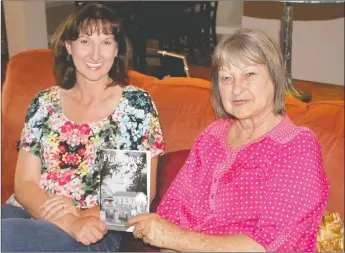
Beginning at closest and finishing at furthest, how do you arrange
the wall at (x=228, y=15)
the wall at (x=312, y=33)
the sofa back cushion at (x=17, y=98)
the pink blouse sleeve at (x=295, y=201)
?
the pink blouse sleeve at (x=295, y=201)
the sofa back cushion at (x=17, y=98)
the wall at (x=228, y=15)
the wall at (x=312, y=33)

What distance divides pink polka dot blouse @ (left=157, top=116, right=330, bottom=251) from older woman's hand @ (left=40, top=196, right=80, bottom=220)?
30 centimetres

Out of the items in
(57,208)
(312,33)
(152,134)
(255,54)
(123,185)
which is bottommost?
(57,208)

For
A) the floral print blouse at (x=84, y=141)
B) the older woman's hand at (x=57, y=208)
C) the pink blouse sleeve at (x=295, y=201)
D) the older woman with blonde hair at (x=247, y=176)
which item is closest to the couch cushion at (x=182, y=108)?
the floral print blouse at (x=84, y=141)

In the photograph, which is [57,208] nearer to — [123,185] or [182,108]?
[123,185]

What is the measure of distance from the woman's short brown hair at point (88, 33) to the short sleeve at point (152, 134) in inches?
5.9

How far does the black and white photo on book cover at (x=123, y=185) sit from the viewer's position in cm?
146

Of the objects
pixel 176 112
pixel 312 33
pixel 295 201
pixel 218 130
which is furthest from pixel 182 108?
pixel 312 33

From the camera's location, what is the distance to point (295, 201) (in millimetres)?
1205

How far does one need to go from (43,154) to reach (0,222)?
276mm

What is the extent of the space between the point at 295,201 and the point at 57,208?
0.74 meters

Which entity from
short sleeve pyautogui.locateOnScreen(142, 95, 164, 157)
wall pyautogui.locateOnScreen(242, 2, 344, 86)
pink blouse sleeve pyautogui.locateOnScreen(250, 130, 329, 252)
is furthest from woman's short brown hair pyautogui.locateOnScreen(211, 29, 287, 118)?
wall pyautogui.locateOnScreen(242, 2, 344, 86)

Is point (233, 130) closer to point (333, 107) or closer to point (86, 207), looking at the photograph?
point (333, 107)

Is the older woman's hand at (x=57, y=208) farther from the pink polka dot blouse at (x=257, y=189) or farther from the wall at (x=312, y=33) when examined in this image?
the wall at (x=312, y=33)

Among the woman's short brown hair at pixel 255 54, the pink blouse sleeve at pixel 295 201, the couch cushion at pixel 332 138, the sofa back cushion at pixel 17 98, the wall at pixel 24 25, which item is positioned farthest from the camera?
the wall at pixel 24 25
